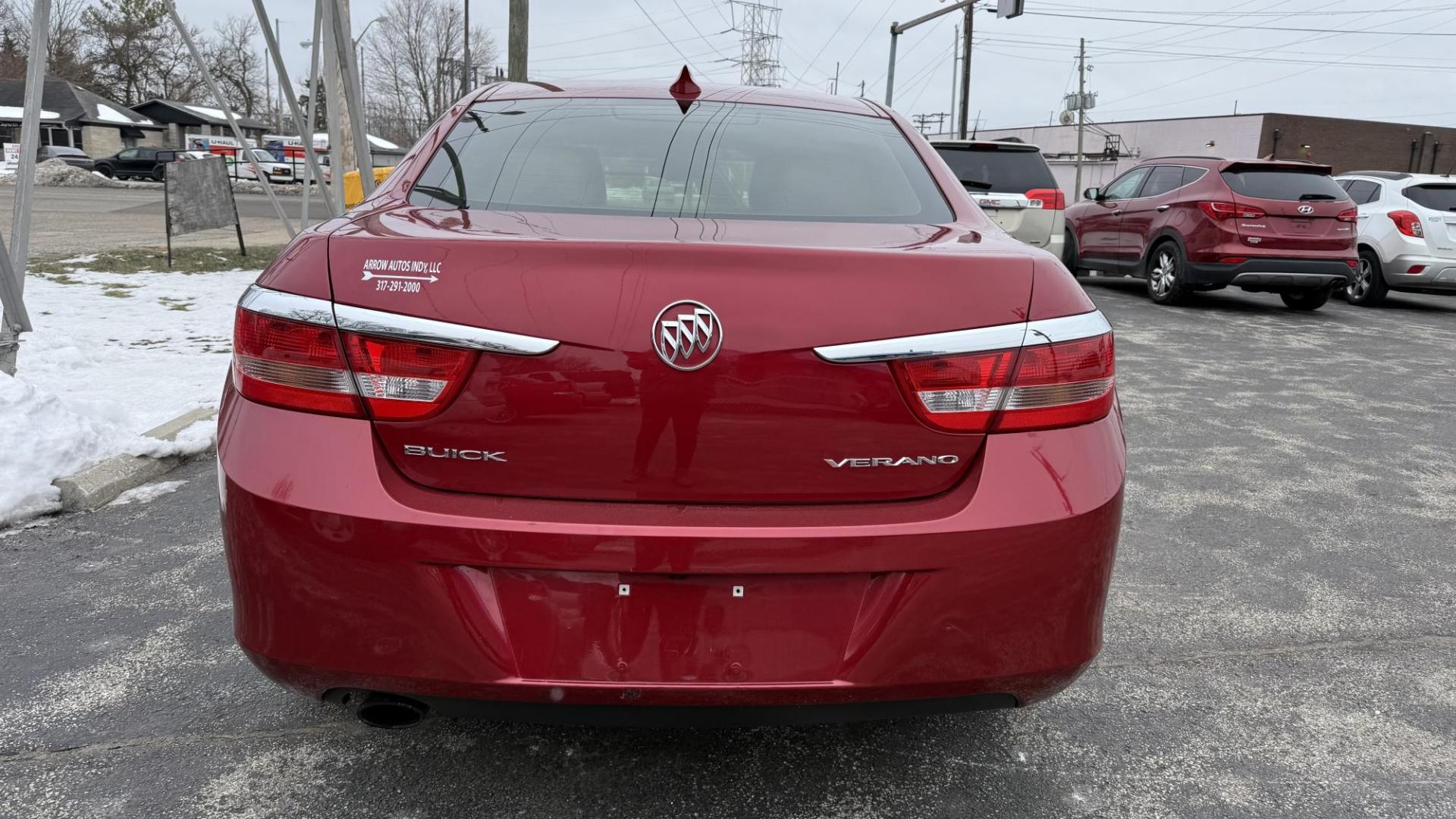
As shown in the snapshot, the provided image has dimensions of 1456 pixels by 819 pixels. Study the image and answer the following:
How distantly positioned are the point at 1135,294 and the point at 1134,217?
1201mm

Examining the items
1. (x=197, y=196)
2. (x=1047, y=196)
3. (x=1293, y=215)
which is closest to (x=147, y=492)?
(x=197, y=196)

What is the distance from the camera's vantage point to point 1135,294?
42.5 ft

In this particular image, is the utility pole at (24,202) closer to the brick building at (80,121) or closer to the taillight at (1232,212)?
the taillight at (1232,212)

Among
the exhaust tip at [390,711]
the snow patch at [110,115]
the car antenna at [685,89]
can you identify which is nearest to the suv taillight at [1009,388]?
the exhaust tip at [390,711]

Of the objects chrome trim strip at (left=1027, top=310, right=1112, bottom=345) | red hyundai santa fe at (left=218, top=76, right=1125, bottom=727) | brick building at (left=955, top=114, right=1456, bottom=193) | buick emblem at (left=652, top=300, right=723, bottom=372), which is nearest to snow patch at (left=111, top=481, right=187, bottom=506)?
red hyundai santa fe at (left=218, top=76, right=1125, bottom=727)

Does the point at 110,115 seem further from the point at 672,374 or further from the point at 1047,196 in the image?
the point at 672,374

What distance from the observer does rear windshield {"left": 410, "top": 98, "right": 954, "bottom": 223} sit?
231 centimetres

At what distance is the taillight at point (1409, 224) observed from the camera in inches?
466

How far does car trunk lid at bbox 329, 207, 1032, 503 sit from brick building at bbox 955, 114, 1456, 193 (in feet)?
162

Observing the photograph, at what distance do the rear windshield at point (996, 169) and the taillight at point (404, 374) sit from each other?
9.68 meters

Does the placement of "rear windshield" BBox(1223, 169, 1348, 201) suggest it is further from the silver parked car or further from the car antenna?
the car antenna

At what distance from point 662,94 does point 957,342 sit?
148cm

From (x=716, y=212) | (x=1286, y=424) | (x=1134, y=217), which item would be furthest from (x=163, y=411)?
(x=1134, y=217)

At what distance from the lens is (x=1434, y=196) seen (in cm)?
1205
